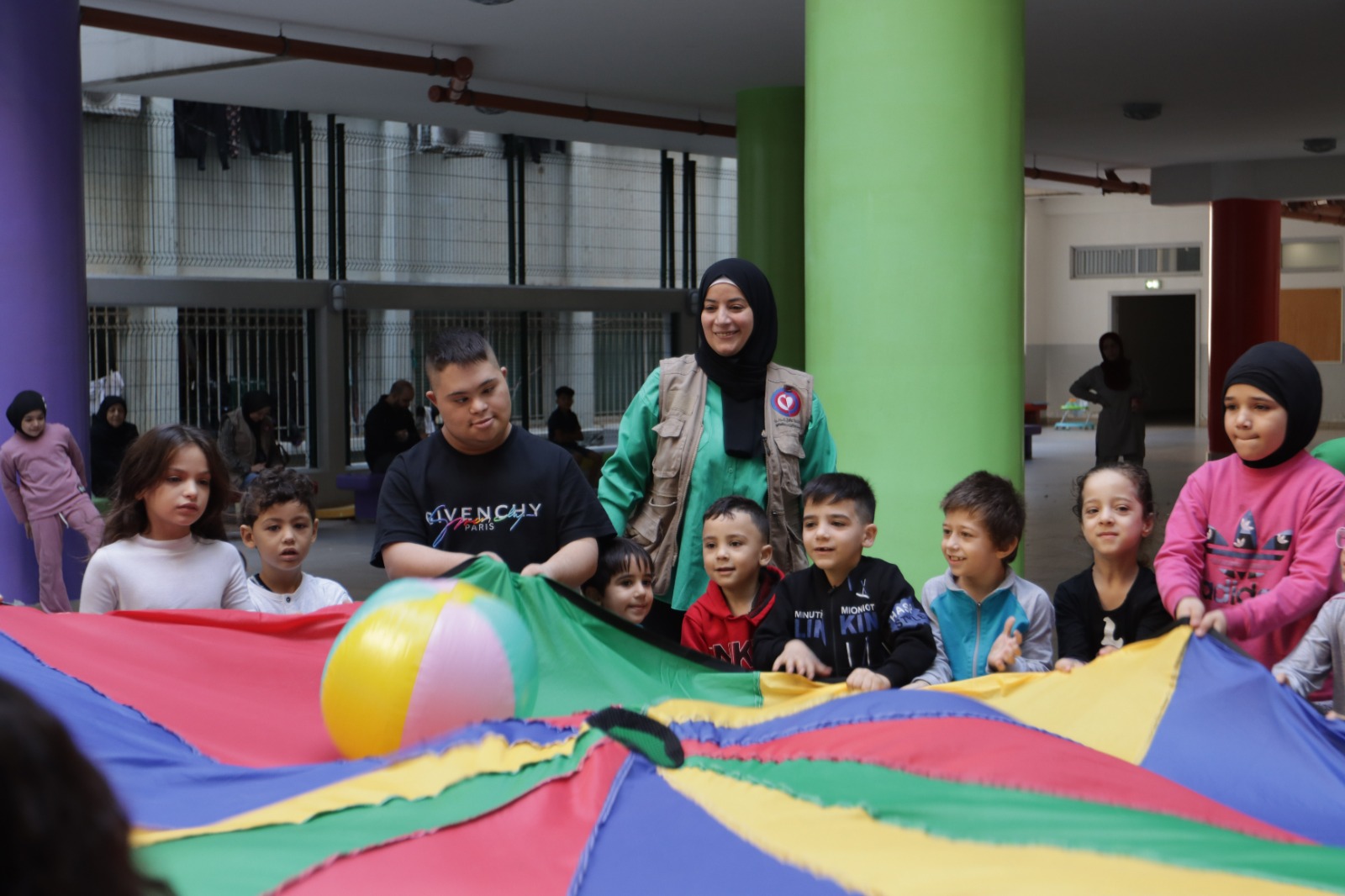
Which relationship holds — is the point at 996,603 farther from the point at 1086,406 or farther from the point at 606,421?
the point at 1086,406

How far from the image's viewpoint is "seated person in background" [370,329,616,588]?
317 cm

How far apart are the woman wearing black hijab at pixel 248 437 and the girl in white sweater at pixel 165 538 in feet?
28.7

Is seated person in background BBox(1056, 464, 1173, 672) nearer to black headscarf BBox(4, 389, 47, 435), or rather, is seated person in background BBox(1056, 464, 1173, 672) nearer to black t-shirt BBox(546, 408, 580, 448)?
black headscarf BBox(4, 389, 47, 435)

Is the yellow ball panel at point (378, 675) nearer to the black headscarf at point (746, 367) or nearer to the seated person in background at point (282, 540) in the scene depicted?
the seated person in background at point (282, 540)

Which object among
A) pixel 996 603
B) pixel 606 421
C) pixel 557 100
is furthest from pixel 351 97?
pixel 996 603

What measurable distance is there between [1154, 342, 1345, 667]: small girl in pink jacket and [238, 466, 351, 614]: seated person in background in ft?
7.57

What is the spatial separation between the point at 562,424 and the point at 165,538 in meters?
10.4

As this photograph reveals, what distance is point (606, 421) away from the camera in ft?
55.7

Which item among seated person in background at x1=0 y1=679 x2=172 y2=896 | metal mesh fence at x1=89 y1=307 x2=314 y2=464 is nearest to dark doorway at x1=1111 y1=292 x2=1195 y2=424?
metal mesh fence at x1=89 y1=307 x2=314 y2=464

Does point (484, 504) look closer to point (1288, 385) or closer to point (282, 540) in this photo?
point (282, 540)

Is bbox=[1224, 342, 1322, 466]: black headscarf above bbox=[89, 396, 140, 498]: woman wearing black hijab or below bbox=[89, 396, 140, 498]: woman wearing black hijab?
above

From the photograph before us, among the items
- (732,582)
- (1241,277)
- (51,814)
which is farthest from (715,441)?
(1241,277)

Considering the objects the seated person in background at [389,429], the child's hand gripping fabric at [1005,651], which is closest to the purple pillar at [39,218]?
the seated person in background at [389,429]

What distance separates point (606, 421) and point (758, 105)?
6.56 meters
